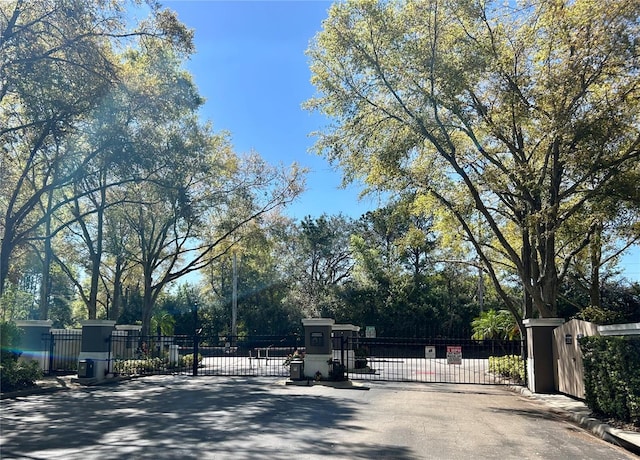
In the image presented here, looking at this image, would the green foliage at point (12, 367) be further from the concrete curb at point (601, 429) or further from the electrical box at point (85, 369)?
the concrete curb at point (601, 429)

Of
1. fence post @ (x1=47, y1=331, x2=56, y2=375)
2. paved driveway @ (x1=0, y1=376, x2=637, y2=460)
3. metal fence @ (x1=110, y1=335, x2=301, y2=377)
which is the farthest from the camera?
metal fence @ (x1=110, y1=335, x2=301, y2=377)

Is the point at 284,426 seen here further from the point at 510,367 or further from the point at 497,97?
the point at 510,367

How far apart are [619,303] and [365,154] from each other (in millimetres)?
26520

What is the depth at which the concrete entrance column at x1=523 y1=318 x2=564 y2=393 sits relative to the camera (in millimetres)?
16484

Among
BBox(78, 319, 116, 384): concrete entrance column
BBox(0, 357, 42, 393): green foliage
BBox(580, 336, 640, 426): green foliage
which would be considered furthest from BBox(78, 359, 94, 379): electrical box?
BBox(580, 336, 640, 426): green foliage

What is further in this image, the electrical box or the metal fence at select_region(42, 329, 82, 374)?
the metal fence at select_region(42, 329, 82, 374)

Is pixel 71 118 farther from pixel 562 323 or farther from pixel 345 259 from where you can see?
pixel 345 259

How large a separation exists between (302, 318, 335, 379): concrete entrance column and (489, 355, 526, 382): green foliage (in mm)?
6645

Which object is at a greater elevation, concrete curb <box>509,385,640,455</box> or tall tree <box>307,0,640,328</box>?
tall tree <box>307,0,640,328</box>

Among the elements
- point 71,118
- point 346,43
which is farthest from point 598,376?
point 71,118

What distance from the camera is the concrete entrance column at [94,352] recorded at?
18.5 metres

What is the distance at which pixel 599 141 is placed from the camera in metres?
13.9

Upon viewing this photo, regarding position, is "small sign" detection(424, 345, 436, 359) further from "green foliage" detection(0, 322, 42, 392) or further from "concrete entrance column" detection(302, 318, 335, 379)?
"green foliage" detection(0, 322, 42, 392)

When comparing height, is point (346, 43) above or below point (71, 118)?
above
